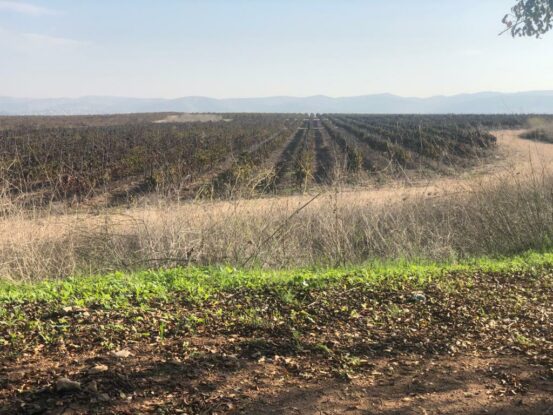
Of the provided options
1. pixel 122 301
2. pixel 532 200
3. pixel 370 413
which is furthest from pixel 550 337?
pixel 532 200

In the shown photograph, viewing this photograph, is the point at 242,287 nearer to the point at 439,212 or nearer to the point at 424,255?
the point at 424,255

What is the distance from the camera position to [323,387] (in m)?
2.91

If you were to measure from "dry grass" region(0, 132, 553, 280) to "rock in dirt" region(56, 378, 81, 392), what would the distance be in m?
3.76

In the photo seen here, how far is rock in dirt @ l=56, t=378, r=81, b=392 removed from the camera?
104 inches

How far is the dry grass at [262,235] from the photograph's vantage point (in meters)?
7.07

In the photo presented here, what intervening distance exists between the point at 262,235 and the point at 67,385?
507 cm

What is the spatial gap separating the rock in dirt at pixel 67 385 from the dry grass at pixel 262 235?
3759mm

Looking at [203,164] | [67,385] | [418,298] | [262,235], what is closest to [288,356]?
[67,385]

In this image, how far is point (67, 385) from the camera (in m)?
2.65

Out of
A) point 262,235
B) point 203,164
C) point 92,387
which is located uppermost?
point 203,164

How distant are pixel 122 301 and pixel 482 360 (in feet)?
9.10

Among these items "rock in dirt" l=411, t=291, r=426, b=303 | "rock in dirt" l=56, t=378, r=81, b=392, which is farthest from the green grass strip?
"rock in dirt" l=56, t=378, r=81, b=392

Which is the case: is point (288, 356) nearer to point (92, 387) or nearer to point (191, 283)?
point (92, 387)

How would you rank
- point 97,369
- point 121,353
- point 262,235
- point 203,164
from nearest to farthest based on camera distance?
point 97,369 → point 121,353 → point 262,235 → point 203,164
